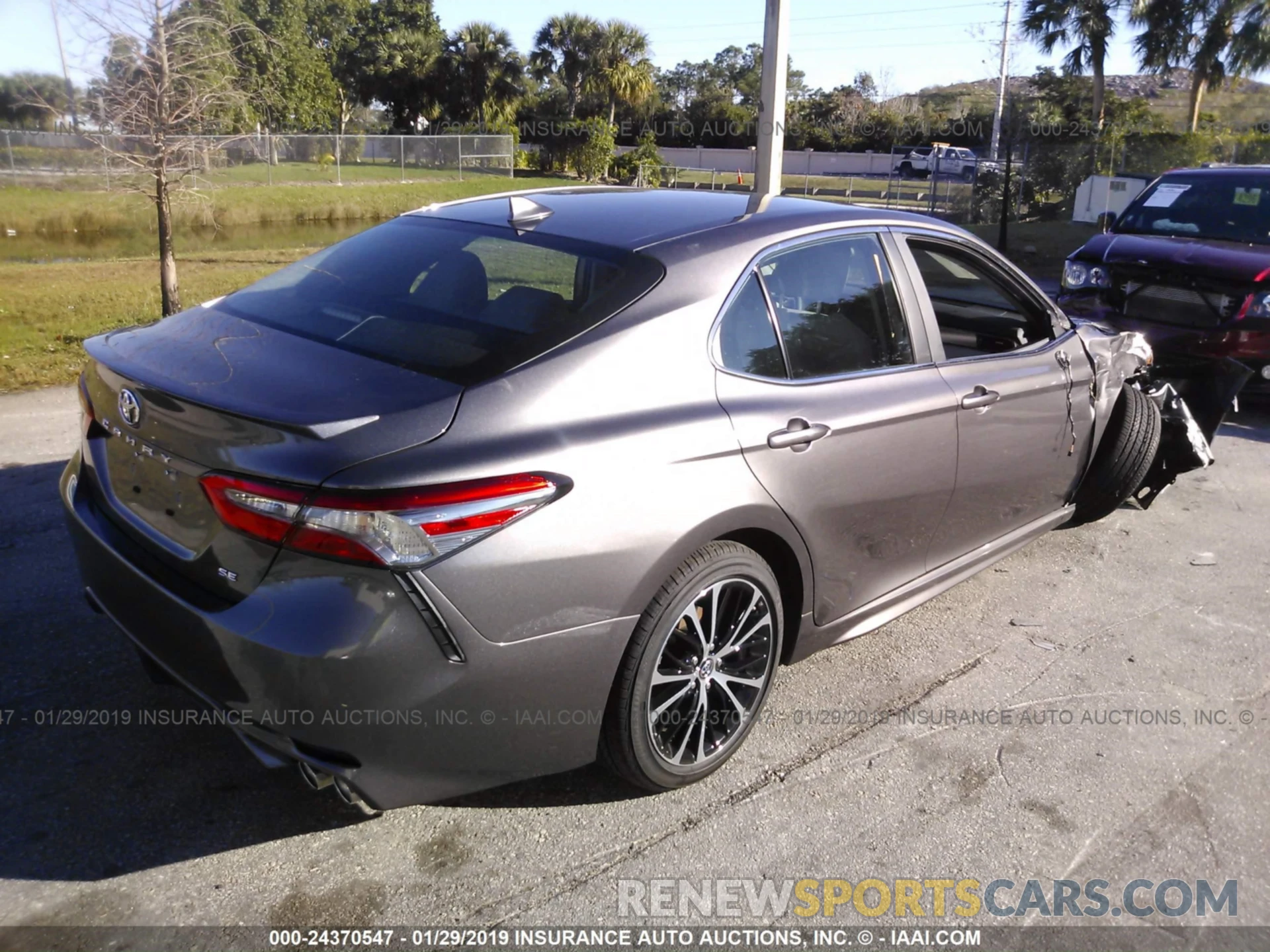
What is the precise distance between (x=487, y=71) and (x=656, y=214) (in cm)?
4933

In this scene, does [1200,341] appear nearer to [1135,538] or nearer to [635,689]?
[1135,538]

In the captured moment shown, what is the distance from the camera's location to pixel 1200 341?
308 inches

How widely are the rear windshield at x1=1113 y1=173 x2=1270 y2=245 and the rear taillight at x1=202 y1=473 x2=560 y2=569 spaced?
332 inches

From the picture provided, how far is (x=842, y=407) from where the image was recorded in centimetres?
349

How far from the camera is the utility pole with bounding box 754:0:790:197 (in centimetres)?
1027

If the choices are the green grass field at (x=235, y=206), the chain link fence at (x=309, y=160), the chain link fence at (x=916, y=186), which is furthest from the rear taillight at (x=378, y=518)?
the green grass field at (x=235, y=206)

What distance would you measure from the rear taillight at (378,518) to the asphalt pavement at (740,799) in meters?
0.98

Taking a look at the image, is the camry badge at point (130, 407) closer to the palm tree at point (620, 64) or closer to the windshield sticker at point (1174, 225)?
the windshield sticker at point (1174, 225)

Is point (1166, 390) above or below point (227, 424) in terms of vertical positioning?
below

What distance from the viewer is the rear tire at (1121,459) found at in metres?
5.09

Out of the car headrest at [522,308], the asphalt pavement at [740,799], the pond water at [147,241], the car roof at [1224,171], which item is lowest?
the pond water at [147,241]

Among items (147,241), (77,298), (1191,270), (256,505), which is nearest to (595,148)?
(147,241)

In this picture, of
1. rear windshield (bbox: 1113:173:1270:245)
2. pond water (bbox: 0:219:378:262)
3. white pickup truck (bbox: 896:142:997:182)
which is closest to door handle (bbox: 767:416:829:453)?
rear windshield (bbox: 1113:173:1270:245)

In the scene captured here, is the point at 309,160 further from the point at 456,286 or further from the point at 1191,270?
the point at 456,286
